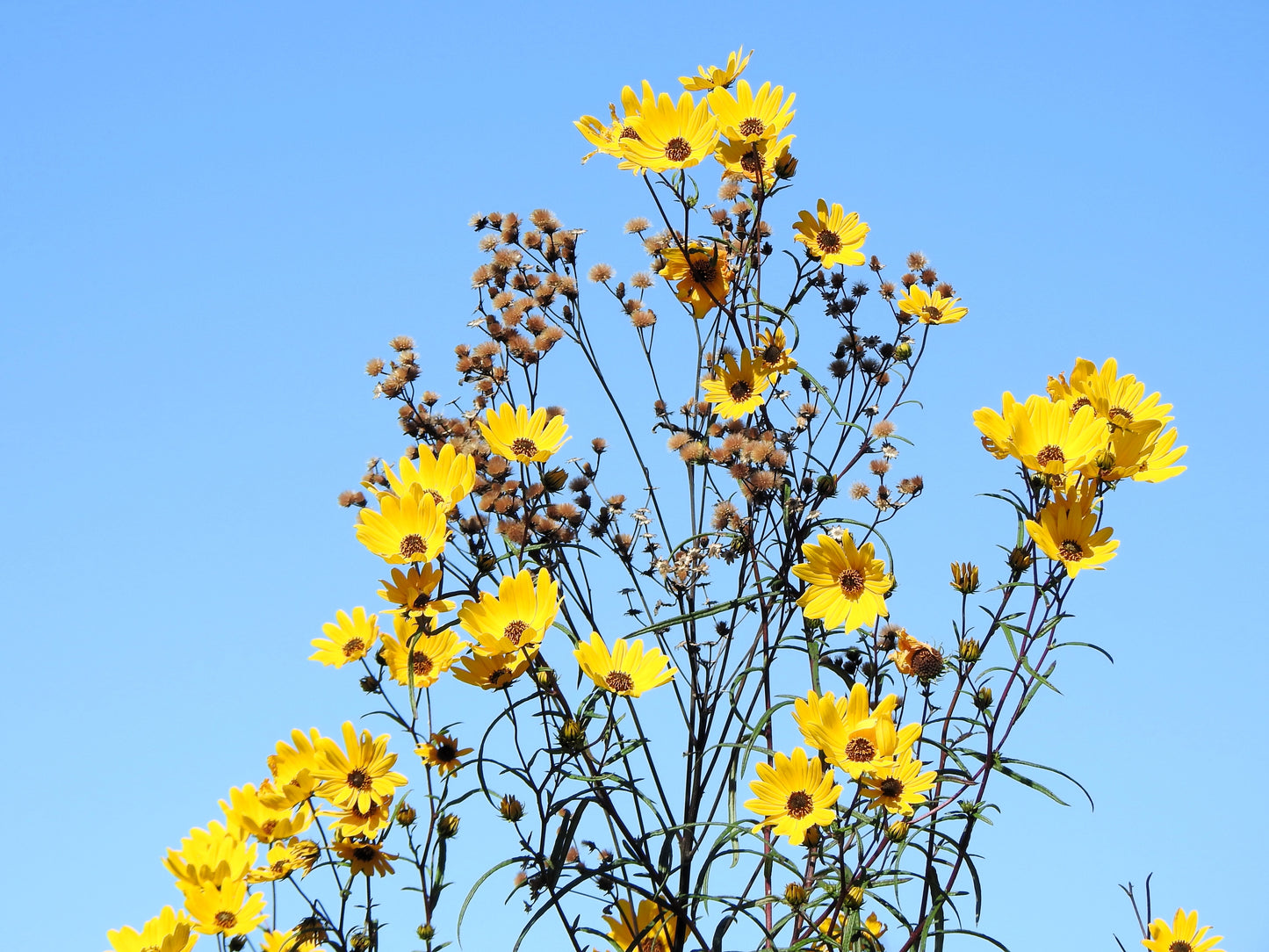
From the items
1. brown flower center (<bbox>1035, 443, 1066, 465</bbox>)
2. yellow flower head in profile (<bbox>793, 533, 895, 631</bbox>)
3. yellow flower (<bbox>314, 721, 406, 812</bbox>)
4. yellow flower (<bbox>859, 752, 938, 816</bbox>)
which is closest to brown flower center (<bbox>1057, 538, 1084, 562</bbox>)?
brown flower center (<bbox>1035, 443, 1066, 465</bbox>)

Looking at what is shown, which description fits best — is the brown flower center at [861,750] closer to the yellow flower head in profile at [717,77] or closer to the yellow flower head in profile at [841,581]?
the yellow flower head in profile at [841,581]

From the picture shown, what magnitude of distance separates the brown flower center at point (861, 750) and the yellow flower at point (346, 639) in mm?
1095

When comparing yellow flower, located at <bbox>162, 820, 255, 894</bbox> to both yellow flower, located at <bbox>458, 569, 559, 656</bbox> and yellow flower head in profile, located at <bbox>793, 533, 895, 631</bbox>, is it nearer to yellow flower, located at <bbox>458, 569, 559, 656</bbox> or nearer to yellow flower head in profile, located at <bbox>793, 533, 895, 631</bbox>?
yellow flower, located at <bbox>458, 569, 559, 656</bbox>

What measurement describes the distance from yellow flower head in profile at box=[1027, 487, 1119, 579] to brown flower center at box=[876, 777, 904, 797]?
0.50m

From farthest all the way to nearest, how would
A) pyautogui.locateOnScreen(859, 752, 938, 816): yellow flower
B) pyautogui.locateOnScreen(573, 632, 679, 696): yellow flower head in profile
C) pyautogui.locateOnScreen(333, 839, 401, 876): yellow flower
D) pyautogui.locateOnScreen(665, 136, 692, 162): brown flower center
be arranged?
pyautogui.locateOnScreen(665, 136, 692, 162): brown flower center < pyautogui.locateOnScreen(333, 839, 401, 876): yellow flower < pyautogui.locateOnScreen(573, 632, 679, 696): yellow flower head in profile < pyautogui.locateOnScreen(859, 752, 938, 816): yellow flower

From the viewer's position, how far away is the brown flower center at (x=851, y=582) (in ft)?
7.91

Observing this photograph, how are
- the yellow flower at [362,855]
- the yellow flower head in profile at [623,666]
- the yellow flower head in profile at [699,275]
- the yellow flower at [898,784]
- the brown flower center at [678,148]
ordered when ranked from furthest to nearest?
1. the yellow flower head in profile at [699,275]
2. the brown flower center at [678,148]
3. the yellow flower at [362,855]
4. the yellow flower head in profile at [623,666]
5. the yellow flower at [898,784]

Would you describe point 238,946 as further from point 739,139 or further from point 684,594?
point 739,139

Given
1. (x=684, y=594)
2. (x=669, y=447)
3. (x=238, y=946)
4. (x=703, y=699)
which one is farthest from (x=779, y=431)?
(x=238, y=946)

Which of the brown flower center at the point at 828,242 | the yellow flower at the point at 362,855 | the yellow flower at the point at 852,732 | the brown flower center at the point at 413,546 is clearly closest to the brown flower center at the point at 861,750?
the yellow flower at the point at 852,732

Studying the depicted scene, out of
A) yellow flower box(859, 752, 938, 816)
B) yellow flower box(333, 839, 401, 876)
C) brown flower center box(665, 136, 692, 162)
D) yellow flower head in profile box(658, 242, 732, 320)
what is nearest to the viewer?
yellow flower box(859, 752, 938, 816)

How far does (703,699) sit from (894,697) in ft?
1.85

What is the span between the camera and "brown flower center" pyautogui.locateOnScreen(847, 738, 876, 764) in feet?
7.13

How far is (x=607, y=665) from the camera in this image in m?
2.38
